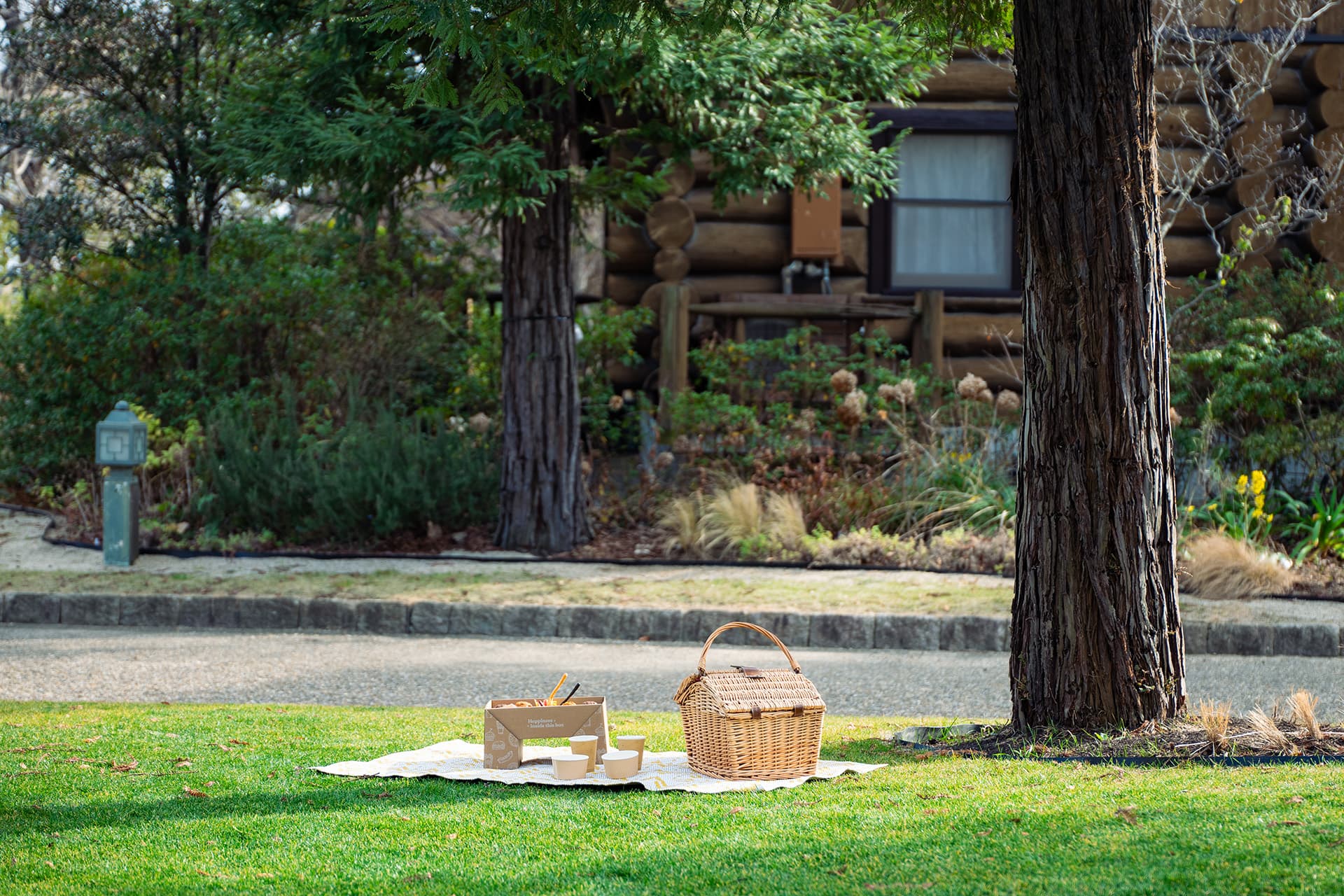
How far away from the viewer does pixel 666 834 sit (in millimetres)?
3586

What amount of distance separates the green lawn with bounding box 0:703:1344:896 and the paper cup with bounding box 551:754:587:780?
0.17 m

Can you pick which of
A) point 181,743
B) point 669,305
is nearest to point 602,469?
point 669,305

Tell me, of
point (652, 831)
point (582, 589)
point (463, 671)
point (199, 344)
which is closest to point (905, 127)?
point (582, 589)

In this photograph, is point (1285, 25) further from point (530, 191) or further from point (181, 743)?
point (181, 743)

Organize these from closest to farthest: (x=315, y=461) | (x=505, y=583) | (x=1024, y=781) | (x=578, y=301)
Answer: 1. (x=1024, y=781)
2. (x=505, y=583)
3. (x=315, y=461)
4. (x=578, y=301)

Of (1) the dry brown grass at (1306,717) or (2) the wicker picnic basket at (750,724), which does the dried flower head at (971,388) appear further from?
(2) the wicker picnic basket at (750,724)

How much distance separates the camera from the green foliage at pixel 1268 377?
36.1 feet

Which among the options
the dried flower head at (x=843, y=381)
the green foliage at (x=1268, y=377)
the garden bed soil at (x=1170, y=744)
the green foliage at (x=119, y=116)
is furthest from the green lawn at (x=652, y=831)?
the green foliage at (x=119, y=116)

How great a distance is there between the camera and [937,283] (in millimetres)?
14570

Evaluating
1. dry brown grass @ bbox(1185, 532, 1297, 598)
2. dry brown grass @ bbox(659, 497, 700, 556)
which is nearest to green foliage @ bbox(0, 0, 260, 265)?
dry brown grass @ bbox(659, 497, 700, 556)

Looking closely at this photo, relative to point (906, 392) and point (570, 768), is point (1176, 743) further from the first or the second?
point (906, 392)

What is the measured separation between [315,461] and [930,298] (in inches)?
245

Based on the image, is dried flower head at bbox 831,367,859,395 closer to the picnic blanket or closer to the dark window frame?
the dark window frame

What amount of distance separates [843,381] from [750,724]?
7759mm
